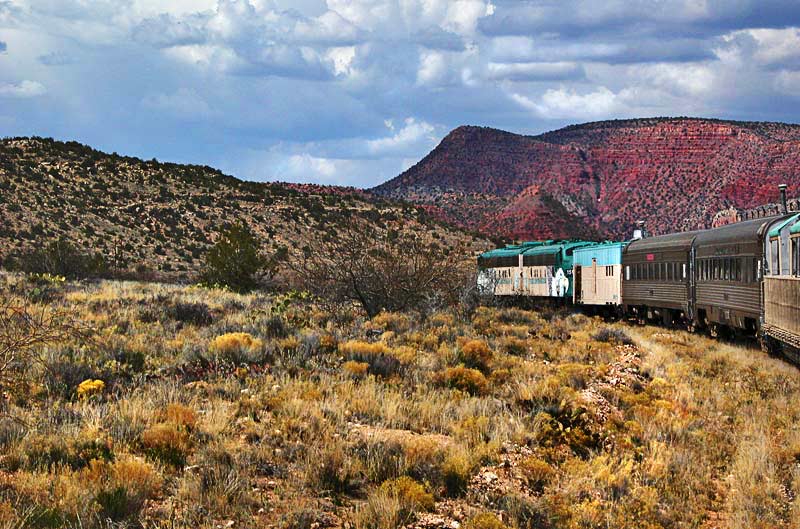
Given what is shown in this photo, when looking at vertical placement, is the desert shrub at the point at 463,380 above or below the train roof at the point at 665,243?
below

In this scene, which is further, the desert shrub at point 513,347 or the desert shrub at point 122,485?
the desert shrub at point 513,347

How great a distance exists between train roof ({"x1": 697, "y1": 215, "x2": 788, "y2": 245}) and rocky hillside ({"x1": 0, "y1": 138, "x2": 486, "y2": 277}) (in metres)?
30.5

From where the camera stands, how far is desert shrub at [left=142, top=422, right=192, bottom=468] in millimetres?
8305

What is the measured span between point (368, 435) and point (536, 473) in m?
2.01

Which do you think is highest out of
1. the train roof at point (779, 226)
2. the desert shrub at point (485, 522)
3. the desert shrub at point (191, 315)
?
the train roof at point (779, 226)

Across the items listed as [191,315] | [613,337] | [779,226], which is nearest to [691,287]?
[613,337]

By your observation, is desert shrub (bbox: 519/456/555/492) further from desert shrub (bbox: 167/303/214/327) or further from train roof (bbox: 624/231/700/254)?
train roof (bbox: 624/231/700/254)

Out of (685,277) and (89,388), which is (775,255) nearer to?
(685,277)

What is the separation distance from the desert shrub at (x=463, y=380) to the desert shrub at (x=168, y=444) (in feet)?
17.6

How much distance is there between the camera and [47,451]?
26.5 ft

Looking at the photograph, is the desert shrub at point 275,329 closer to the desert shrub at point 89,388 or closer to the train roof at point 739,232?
the desert shrub at point 89,388

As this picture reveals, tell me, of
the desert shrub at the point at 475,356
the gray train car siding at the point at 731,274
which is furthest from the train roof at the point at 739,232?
the desert shrub at the point at 475,356

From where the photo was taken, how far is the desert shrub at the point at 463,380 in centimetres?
1333

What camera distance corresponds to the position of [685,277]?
25859mm
